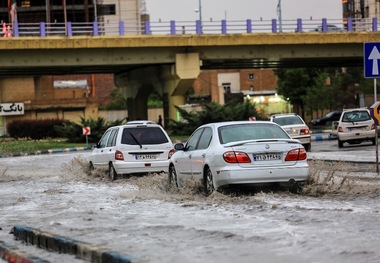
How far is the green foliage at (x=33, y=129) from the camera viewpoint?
71750 mm

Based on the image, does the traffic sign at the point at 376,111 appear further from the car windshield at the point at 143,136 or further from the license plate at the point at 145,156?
the license plate at the point at 145,156

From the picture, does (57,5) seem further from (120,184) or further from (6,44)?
(120,184)

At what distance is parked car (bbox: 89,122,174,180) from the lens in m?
22.4

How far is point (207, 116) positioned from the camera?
6353 cm

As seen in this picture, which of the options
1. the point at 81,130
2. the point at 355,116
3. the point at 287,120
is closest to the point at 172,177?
the point at 287,120

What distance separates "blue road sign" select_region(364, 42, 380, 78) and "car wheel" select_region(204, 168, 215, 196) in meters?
5.99

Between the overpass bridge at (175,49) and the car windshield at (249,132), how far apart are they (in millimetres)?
43386

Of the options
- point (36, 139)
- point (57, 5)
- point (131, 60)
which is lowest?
point (36, 139)

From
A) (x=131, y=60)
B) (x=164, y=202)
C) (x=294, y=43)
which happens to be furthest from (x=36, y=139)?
(x=164, y=202)

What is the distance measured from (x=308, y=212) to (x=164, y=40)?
49.7 m

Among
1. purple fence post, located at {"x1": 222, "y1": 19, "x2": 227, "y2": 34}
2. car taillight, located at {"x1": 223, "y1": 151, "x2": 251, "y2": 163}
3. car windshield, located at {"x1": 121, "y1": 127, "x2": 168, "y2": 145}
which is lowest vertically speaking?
car windshield, located at {"x1": 121, "y1": 127, "x2": 168, "y2": 145}

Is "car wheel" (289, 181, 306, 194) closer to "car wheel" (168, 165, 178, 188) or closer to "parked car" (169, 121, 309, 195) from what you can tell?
"parked car" (169, 121, 309, 195)

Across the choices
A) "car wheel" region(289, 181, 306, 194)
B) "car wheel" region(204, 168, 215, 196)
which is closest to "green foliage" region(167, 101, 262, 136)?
"car wheel" region(204, 168, 215, 196)

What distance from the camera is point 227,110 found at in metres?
63.7
